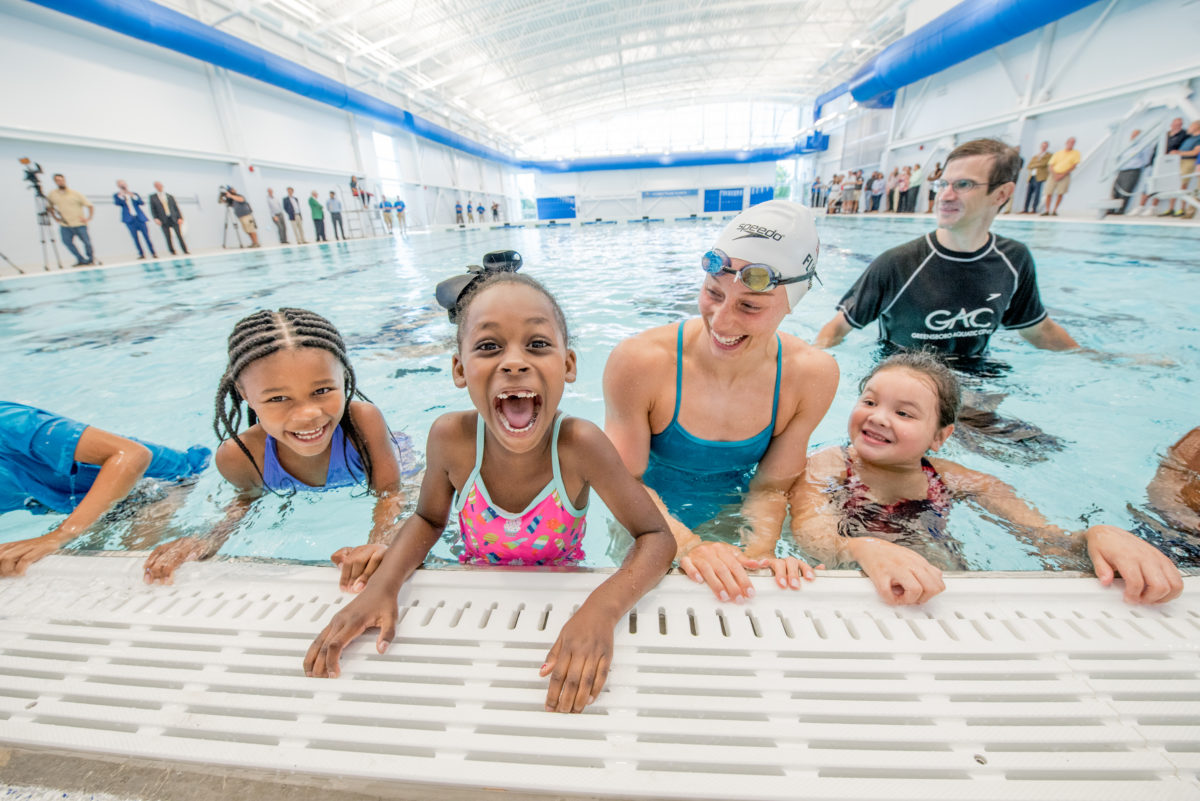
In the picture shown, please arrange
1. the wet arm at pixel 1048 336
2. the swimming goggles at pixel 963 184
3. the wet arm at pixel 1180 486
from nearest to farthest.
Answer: the wet arm at pixel 1180 486 < the swimming goggles at pixel 963 184 < the wet arm at pixel 1048 336

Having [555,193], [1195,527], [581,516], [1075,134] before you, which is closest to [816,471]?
[581,516]

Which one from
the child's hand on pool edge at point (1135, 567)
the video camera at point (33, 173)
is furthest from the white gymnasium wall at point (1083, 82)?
the video camera at point (33, 173)

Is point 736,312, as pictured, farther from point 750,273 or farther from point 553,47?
point 553,47

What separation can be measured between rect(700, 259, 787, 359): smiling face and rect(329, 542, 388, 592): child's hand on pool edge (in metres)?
1.30

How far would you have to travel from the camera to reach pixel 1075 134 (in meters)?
13.1

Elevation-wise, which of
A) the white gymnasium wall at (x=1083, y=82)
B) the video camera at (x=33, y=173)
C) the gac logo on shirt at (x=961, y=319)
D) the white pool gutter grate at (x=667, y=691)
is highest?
the white gymnasium wall at (x=1083, y=82)

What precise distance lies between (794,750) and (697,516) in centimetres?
149

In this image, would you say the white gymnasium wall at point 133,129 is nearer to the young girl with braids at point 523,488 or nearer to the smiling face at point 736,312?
the young girl with braids at point 523,488

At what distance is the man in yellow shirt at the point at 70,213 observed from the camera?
10594 mm

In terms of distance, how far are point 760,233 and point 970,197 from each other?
2.18 metres

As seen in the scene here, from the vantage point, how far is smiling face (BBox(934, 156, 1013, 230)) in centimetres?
304

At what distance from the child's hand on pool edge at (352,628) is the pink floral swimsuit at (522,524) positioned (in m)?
0.47

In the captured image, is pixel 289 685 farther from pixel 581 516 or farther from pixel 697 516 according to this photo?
pixel 697 516

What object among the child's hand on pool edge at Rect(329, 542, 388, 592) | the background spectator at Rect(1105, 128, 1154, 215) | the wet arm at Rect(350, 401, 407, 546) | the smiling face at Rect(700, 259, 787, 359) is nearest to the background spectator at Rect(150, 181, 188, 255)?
the wet arm at Rect(350, 401, 407, 546)
